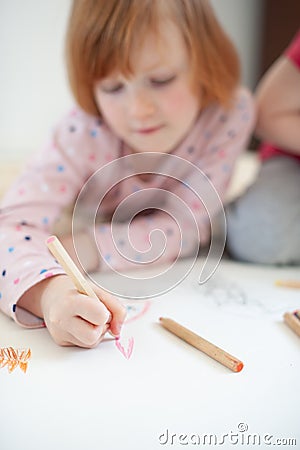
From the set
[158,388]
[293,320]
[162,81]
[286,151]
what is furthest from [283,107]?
[158,388]

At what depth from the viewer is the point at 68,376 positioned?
0.38m

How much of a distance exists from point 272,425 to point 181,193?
0.34 metres

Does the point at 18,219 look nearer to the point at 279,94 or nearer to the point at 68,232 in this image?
the point at 68,232

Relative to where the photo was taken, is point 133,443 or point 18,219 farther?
point 18,219

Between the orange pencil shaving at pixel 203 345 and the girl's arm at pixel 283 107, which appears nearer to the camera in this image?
the orange pencil shaving at pixel 203 345

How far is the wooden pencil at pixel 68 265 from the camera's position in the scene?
39 centimetres

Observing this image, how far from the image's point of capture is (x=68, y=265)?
39cm

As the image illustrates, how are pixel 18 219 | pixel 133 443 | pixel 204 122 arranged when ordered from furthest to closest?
1. pixel 204 122
2. pixel 18 219
3. pixel 133 443

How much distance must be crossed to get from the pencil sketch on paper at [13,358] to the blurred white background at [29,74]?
66cm

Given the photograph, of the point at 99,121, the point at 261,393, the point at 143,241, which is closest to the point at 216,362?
the point at 261,393

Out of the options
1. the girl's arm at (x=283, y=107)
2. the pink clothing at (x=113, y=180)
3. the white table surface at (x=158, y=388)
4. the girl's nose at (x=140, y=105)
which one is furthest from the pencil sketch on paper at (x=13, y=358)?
the girl's arm at (x=283, y=107)

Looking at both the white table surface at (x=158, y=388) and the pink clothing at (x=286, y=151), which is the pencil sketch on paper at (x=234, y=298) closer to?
the white table surface at (x=158, y=388)

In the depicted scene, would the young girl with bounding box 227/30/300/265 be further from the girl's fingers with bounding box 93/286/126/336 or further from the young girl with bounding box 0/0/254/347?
the girl's fingers with bounding box 93/286/126/336

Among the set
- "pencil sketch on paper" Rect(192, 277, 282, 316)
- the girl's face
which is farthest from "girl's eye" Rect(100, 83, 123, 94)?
"pencil sketch on paper" Rect(192, 277, 282, 316)
